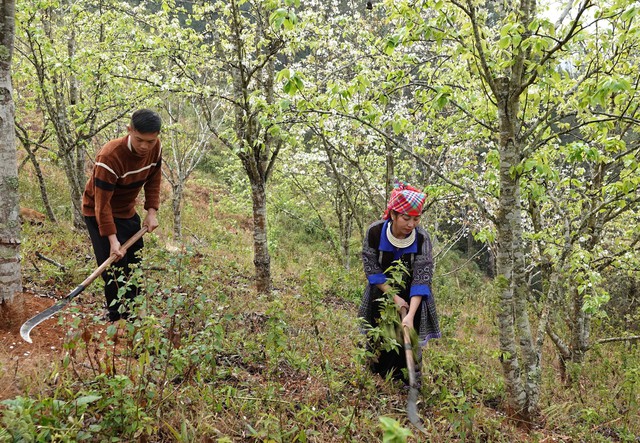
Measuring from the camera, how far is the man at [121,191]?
374cm

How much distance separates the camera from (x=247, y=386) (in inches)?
139

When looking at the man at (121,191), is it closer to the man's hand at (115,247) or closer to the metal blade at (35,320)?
the man's hand at (115,247)

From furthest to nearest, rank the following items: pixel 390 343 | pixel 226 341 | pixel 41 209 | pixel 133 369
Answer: pixel 41 209 → pixel 226 341 → pixel 133 369 → pixel 390 343

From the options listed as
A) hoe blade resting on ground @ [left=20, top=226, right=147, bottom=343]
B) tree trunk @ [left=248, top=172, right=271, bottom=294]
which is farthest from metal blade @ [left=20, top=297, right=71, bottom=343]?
tree trunk @ [left=248, top=172, right=271, bottom=294]

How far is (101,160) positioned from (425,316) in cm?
331

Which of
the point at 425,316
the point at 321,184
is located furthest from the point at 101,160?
the point at 321,184

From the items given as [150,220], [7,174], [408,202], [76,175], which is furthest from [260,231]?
[76,175]

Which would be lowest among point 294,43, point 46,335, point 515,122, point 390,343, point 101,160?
point 46,335

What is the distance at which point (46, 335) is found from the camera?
366 centimetres

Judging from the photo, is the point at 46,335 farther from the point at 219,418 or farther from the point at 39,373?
the point at 219,418

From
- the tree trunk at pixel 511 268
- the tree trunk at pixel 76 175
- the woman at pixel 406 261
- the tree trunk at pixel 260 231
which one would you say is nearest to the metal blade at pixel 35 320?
the woman at pixel 406 261

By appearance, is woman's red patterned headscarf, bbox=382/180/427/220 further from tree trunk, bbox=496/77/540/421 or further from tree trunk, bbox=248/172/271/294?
tree trunk, bbox=248/172/271/294

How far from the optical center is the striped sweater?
3.79m

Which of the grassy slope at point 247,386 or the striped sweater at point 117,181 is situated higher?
the striped sweater at point 117,181
